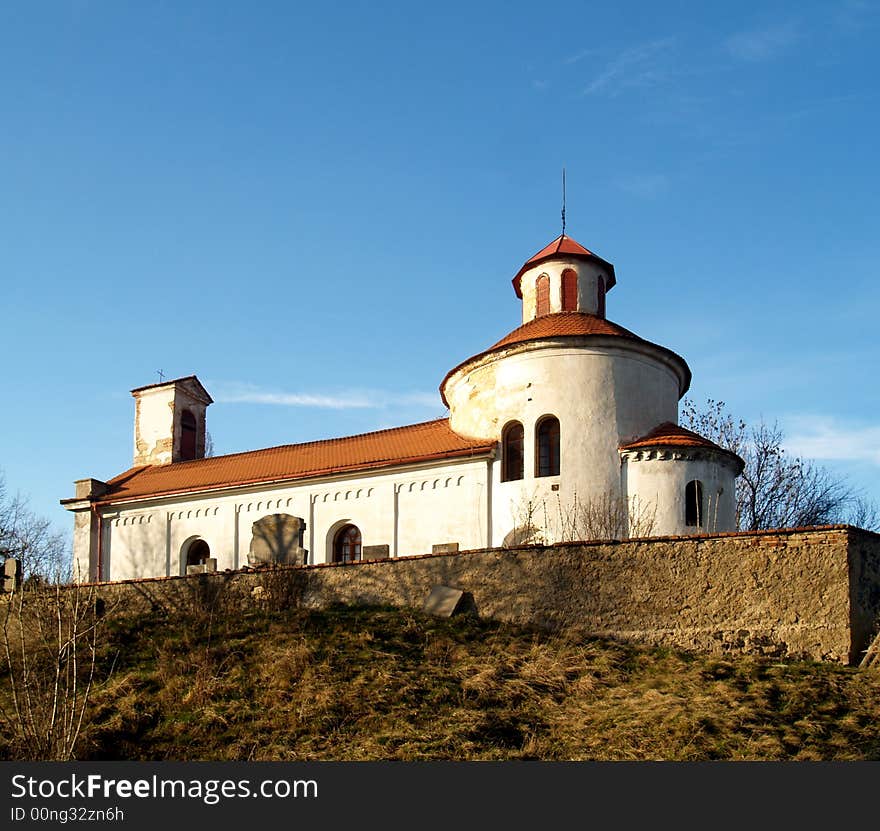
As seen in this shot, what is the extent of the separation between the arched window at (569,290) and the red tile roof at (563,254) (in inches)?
18.2

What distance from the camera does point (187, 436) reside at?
110 feet

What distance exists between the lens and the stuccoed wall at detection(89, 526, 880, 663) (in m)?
14.2

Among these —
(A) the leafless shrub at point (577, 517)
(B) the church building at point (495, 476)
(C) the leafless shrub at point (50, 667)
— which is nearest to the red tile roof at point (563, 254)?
(B) the church building at point (495, 476)

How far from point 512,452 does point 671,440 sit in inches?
143

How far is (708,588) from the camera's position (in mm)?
14828

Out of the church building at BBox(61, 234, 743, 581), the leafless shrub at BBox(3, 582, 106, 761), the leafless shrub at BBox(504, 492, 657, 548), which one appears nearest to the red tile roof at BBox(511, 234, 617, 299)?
the church building at BBox(61, 234, 743, 581)

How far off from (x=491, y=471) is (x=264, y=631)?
9060mm

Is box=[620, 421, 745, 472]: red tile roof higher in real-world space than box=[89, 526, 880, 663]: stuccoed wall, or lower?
higher

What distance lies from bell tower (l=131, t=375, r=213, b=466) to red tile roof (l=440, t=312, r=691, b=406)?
11.0m

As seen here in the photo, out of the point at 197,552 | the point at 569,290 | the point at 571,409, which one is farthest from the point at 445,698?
the point at 197,552

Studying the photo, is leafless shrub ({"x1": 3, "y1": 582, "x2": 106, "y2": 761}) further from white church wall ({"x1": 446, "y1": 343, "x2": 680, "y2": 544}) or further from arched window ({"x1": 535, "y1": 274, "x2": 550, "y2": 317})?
arched window ({"x1": 535, "y1": 274, "x2": 550, "y2": 317})

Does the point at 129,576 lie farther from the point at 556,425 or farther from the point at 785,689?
the point at 785,689

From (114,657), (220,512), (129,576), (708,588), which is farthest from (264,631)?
(129,576)

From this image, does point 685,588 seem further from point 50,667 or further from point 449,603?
point 50,667
